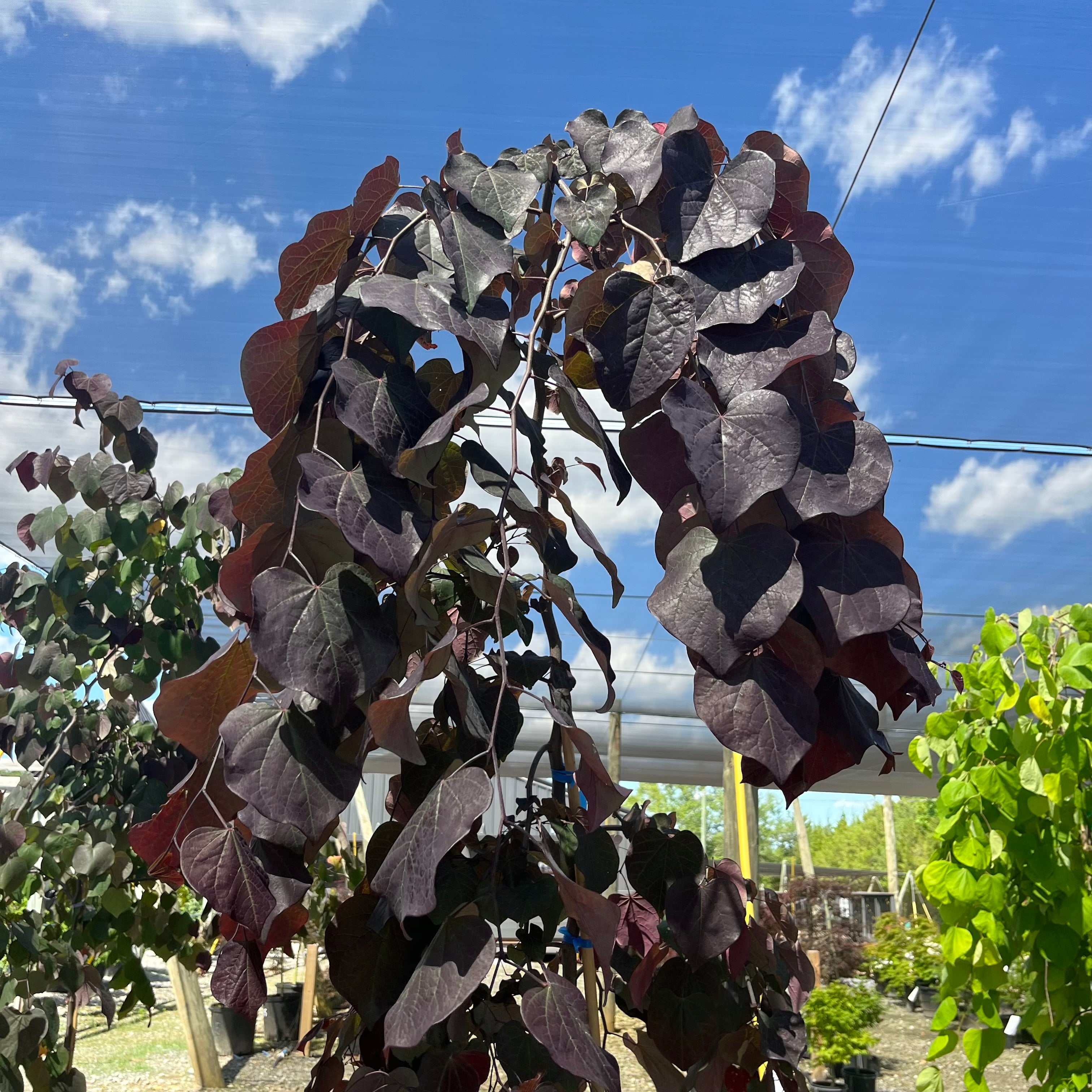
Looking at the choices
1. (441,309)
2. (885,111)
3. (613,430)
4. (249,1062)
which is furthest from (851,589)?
(249,1062)

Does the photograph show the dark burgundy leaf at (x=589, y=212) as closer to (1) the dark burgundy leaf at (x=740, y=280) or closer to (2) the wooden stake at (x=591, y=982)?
(1) the dark burgundy leaf at (x=740, y=280)

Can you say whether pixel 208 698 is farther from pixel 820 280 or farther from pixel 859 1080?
pixel 859 1080

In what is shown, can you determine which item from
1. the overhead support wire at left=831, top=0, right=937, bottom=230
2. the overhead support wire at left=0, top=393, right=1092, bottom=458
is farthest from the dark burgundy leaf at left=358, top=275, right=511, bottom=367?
the overhead support wire at left=0, top=393, right=1092, bottom=458

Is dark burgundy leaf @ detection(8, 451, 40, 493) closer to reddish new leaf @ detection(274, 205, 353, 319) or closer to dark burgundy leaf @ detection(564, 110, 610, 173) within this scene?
reddish new leaf @ detection(274, 205, 353, 319)

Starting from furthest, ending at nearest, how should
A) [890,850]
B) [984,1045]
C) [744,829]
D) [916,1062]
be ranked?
1. [890,850]
2. [916,1062]
3. [744,829]
4. [984,1045]

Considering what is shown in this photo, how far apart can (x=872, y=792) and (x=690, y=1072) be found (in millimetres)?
11489

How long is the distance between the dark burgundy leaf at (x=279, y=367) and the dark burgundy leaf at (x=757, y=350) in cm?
28

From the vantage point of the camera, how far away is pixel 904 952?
23.9ft

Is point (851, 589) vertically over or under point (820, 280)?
under

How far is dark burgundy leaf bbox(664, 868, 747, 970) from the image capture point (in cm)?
78

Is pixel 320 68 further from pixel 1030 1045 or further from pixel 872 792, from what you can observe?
pixel 872 792

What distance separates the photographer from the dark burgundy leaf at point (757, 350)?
614 mm

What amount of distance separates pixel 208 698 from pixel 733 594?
37cm

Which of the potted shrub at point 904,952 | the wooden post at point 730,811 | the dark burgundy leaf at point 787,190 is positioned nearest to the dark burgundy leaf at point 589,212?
the dark burgundy leaf at point 787,190
